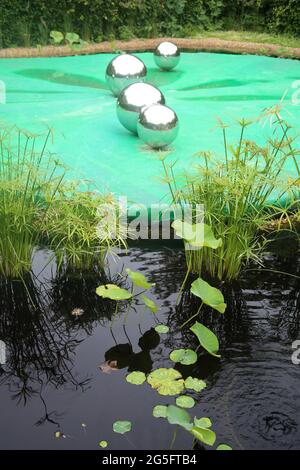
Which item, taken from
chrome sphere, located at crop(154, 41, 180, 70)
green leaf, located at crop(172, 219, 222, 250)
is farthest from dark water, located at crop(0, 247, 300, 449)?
chrome sphere, located at crop(154, 41, 180, 70)

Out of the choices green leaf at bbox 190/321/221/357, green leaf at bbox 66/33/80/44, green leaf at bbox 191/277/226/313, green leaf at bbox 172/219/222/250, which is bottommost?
green leaf at bbox 190/321/221/357

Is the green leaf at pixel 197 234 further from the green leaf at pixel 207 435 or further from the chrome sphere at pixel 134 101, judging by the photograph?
the chrome sphere at pixel 134 101

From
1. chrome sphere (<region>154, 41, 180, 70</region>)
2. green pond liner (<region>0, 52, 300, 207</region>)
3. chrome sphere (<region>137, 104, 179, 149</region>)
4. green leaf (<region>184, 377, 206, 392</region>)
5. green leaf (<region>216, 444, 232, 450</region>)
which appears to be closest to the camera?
green leaf (<region>216, 444, 232, 450</region>)

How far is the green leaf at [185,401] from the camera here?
2840 mm

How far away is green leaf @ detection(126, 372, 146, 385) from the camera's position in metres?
3.01

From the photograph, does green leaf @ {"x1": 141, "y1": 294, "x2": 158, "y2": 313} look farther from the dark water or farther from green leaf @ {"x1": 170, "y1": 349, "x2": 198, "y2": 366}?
green leaf @ {"x1": 170, "y1": 349, "x2": 198, "y2": 366}

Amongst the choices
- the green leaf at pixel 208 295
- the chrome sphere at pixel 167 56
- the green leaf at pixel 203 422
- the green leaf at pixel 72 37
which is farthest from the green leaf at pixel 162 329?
the green leaf at pixel 72 37

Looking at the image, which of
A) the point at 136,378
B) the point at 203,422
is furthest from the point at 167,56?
the point at 203,422

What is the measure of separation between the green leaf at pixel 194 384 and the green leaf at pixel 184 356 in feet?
0.44

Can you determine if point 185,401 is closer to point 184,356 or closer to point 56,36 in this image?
point 184,356

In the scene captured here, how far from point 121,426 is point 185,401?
13.3 inches

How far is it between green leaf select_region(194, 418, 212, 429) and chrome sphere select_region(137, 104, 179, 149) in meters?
3.28

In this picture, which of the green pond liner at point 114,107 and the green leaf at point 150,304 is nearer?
the green leaf at point 150,304
